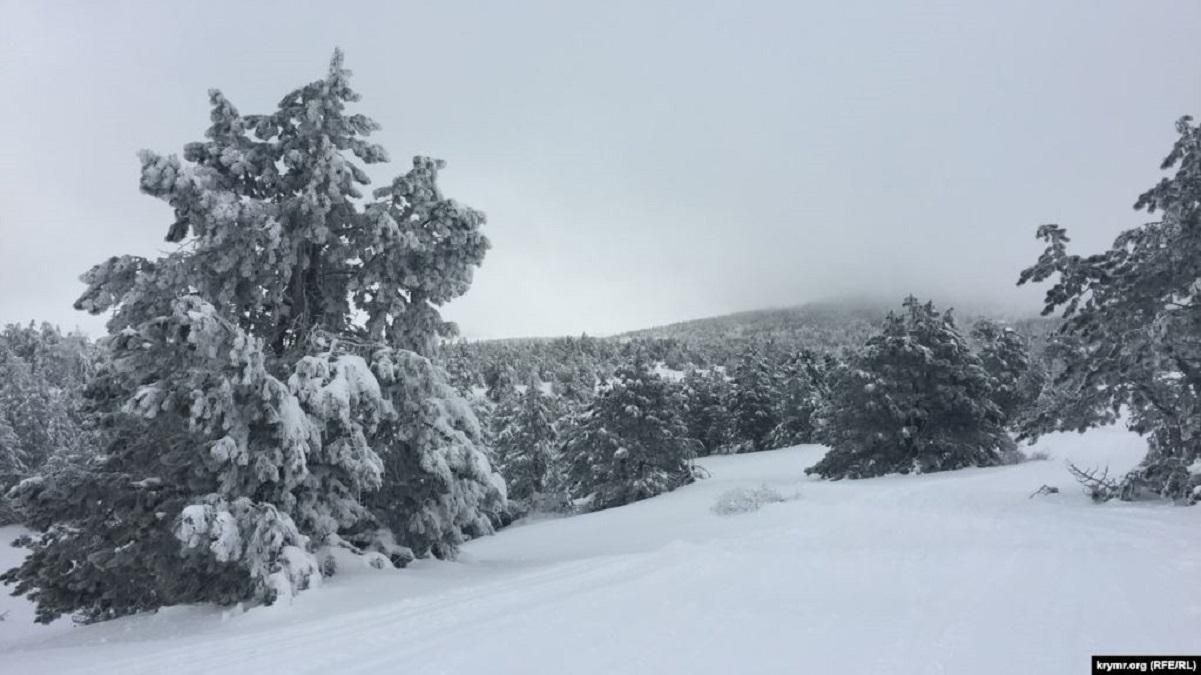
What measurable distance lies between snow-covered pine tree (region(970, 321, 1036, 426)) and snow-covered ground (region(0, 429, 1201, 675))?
25094 millimetres

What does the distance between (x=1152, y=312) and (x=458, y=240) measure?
1232 centimetres

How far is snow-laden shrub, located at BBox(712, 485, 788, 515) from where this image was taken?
17047 millimetres

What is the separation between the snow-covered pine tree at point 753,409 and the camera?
51.7 m

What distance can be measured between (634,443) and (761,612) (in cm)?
2668

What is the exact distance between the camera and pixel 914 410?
2534 centimetres

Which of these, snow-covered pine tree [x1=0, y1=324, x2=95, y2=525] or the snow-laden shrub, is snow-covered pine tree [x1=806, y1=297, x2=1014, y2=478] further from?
snow-covered pine tree [x1=0, y1=324, x2=95, y2=525]

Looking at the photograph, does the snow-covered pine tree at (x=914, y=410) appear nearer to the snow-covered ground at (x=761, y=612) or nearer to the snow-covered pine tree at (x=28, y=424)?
the snow-covered ground at (x=761, y=612)

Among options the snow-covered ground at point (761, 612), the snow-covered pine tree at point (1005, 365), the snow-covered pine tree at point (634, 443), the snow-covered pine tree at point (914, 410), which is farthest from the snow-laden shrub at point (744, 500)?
the snow-covered pine tree at point (1005, 365)

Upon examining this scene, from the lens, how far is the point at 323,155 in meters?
11.1

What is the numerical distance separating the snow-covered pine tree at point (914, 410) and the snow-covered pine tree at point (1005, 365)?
702cm

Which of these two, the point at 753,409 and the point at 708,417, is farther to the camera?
the point at 708,417

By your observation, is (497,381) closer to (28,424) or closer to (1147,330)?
(28,424)

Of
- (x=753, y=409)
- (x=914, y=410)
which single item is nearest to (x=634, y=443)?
(x=914, y=410)

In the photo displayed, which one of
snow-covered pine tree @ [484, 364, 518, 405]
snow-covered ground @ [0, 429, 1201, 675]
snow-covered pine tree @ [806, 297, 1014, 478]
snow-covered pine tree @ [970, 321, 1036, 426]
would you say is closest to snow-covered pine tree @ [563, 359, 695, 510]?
snow-covered pine tree @ [806, 297, 1014, 478]
